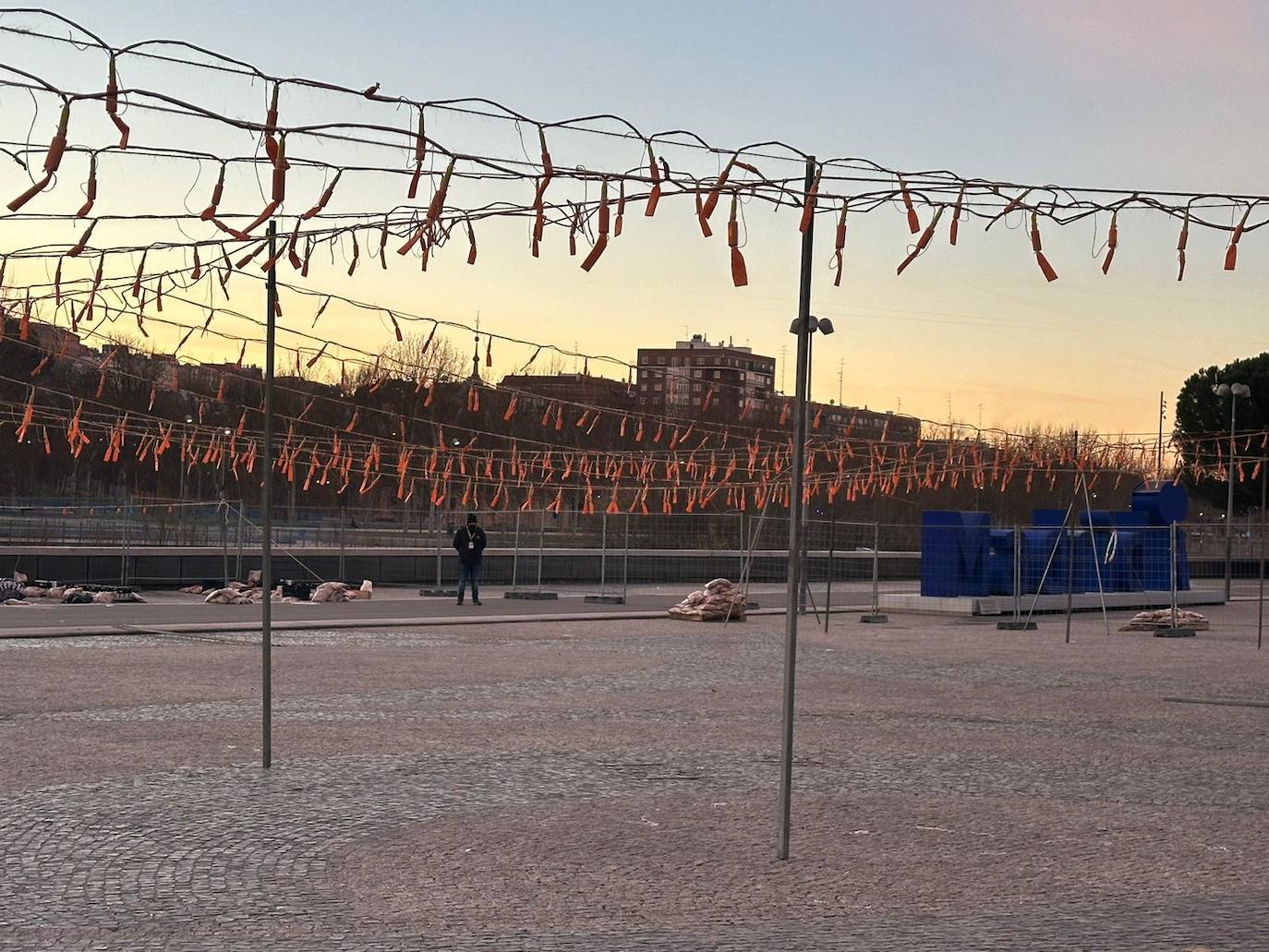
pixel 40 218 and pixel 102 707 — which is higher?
pixel 40 218

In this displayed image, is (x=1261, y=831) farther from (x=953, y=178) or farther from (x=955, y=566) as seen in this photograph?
(x=955, y=566)

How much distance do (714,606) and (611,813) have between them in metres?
18.3

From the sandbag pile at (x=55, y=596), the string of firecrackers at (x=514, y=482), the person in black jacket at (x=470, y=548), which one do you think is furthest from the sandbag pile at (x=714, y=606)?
the sandbag pile at (x=55, y=596)

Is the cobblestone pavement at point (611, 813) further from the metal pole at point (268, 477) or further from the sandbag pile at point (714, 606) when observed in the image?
the sandbag pile at point (714, 606)

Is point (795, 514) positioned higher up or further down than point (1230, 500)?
further down

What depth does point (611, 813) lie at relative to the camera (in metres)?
8.52

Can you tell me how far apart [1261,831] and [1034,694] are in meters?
7.20

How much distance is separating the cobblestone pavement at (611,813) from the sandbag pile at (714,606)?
9992 mm

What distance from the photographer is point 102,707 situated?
12.9 meters

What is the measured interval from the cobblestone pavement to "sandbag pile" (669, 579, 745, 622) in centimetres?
999

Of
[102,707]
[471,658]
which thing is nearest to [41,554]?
[471,658]

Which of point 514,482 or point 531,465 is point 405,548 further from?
point 531,465

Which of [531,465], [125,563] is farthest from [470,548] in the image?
[125,563]

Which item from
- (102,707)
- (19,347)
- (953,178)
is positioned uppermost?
(19,347)
